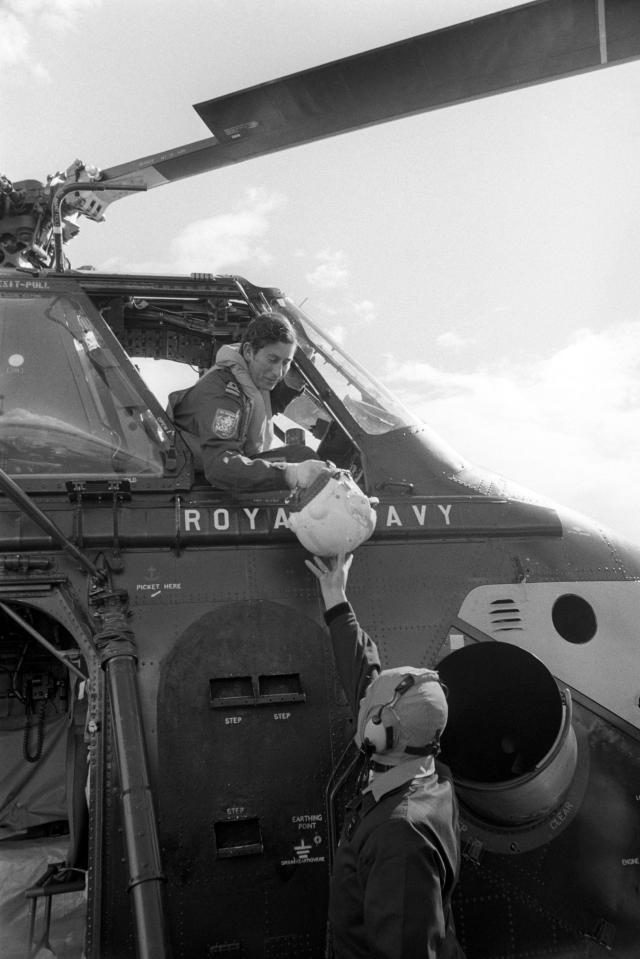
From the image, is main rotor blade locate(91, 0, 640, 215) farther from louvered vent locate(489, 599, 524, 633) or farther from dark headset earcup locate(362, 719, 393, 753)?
dark headset earcup locate(362, 719, 393, 753)

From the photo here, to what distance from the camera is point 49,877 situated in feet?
13.8

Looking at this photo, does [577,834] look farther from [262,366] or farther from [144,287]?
[144,287]

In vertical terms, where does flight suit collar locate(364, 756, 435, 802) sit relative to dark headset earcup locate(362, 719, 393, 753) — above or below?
below

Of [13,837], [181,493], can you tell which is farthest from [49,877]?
[181,493]

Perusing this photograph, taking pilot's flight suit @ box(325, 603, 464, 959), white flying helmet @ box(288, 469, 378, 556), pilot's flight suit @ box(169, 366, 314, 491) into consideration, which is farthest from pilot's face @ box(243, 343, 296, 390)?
pilot's flight suit @ box(325, 603, 464, 959)

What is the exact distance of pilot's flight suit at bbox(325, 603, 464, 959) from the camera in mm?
2465

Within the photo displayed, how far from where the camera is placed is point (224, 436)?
4.19 metres

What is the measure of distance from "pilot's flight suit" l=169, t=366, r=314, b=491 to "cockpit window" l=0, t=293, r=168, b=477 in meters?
0.17

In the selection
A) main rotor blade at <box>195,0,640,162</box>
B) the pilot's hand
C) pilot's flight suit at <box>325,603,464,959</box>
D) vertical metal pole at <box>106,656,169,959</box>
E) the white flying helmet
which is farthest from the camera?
main rotor blade at <box>195,0,640,162</box>

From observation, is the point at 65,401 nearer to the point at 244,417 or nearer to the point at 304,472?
the point at 244,417

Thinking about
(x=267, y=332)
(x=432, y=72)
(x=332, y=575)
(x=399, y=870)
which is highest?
(x=432, y=72)

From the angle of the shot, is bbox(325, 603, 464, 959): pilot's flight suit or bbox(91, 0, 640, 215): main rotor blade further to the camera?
bbox(91, 0, 640, 215): main rotor blade

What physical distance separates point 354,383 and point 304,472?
1.04m

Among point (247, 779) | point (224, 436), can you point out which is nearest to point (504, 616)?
point (247, 779)
